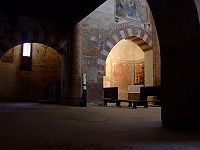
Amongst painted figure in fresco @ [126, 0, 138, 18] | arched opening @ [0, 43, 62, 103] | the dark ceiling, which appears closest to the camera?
the dark ceiling

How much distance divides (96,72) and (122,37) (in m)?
2.26

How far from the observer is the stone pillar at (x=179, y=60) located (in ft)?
11.6

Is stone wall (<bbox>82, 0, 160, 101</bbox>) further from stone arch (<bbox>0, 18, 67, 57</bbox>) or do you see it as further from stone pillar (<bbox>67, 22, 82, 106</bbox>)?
stone arch (<bbox>0, 18, 67, 57</bbox>)

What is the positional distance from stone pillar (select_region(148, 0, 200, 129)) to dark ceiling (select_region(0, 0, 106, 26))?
13.3ft

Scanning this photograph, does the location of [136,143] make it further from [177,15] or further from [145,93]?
[145,93]

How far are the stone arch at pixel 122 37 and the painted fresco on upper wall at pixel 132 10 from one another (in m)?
0.56

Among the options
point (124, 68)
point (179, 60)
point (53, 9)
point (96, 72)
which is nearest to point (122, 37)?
point (96, 72)

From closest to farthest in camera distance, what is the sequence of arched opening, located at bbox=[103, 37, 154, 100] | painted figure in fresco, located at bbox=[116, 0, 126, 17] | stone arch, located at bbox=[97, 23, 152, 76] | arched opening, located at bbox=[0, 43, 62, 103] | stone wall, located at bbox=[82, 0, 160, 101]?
1. stone wall, located at bbox=[82, 0, 160, 101]
2. stone arch, located at bbox=[97, 23, 152, 76]
3. painted figure in fresco, located at bbox=[116, 0, 126, 17]
4. arched opening, located at bbox=[0, 43, 62, 103]
5. arched opening, located at bbox=[103, 37, 154, 100]

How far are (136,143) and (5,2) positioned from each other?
7526mm

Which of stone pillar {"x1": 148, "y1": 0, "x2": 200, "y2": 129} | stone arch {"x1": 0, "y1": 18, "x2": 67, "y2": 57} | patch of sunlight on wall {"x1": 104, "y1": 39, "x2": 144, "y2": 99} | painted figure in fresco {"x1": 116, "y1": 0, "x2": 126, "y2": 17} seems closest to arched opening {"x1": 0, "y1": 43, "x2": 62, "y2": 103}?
stone arch {"x1": 0, "y1": 18, "x2": 67, "y2": 57}

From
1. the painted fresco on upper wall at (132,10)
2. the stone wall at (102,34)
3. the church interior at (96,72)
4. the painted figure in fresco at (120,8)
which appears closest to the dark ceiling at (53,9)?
the church interior at (96,72)

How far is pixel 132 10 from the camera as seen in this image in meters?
12.4

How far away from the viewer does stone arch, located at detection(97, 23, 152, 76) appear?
36.8 ft

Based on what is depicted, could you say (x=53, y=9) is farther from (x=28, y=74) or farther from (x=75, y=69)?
(x=28, y=74)
